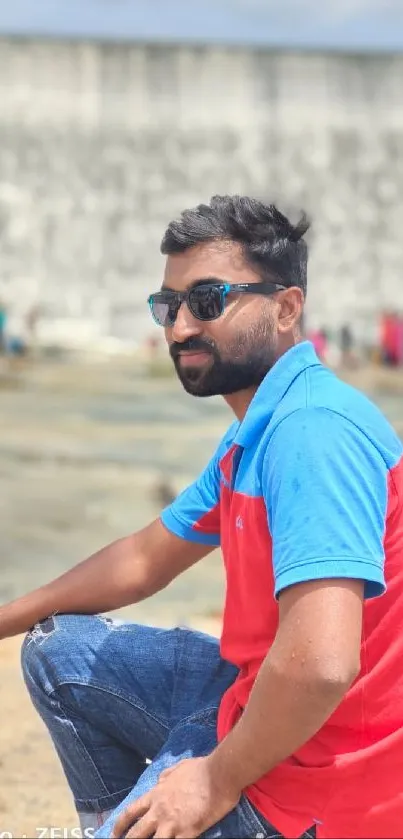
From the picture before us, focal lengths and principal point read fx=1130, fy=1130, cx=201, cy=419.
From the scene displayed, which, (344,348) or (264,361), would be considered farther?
(344,348)

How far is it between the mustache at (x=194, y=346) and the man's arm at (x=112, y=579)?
1.40ft

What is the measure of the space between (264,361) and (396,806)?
716mm

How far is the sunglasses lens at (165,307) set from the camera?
1.90m

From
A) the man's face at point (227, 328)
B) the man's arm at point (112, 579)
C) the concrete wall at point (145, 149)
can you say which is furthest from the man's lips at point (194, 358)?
the concrete wall at point (145, 149)

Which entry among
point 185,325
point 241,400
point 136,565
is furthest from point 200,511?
point 185,325

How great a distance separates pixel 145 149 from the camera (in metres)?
16.7

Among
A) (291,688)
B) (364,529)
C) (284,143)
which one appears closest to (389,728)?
(291,688)

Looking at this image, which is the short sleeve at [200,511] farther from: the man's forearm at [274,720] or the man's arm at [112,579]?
the man's forearm at [274,720]

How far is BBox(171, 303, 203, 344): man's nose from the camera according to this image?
6.15 ft

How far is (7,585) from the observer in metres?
4.59

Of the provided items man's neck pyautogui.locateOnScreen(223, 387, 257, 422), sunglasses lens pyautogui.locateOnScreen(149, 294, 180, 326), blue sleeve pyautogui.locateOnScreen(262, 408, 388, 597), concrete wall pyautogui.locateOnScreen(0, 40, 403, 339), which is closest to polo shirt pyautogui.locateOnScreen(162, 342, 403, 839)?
blue sleeve pyautogui.locateOnScreen(262, 408, 388, 597)

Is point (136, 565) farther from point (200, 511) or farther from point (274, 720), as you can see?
point (274, 720)

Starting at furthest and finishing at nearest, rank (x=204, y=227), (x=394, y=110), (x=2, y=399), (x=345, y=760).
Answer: (x=394, y=110)
(x=2, y=399)
(x=204, y=227)
(x=345, y=760)

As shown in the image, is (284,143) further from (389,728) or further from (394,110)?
(389,728)
